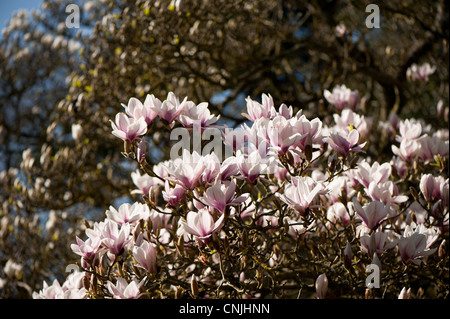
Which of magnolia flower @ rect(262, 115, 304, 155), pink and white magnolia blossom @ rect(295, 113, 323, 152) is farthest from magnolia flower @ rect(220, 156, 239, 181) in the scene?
pink and white magnolia blossom @ rect(295, 113, 323, 152)

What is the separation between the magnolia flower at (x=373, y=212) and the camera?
72.5 inches

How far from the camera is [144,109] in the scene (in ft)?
5.99

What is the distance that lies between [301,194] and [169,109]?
2.00ft

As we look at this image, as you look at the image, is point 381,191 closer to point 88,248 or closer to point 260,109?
point 260,109

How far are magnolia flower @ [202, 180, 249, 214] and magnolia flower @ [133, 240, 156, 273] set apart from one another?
308mm

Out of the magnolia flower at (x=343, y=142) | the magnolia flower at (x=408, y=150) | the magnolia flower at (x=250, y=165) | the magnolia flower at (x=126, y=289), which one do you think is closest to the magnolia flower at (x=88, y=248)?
the magnolia flower at (x=126, y=289)

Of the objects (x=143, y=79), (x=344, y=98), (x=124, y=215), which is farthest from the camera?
(x=143, y=79)

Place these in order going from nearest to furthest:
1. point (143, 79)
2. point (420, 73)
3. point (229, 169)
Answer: point (229, 169) < point (420, 73) < point (143, 79)

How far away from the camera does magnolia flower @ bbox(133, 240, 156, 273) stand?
5.73 ft

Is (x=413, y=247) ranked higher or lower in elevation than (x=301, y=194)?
lower

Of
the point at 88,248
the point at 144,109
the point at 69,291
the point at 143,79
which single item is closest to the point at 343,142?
the point at 144,109

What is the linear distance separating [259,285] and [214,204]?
0.45 metres

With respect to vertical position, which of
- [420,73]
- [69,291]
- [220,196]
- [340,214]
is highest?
[220,196]
